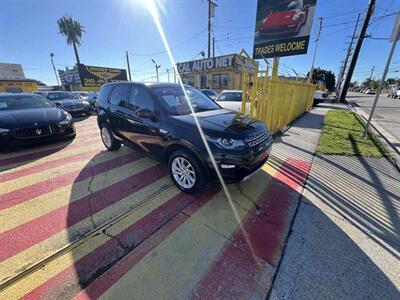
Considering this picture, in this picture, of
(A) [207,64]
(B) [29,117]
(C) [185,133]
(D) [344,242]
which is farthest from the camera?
(A) [207,64]

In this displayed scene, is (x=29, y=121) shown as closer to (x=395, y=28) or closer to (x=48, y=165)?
(x=48, y=165)

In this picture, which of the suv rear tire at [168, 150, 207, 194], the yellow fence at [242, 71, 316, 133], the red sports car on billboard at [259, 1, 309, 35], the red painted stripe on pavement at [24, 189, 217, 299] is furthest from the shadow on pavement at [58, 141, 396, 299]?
the red sports car on billboard at [259, 1, 309, 35]

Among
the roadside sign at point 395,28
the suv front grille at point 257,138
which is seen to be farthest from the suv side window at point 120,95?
the roadside sign at point 395,28

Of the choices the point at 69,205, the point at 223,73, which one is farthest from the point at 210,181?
the point at 223,73

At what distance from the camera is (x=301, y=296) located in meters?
1.63

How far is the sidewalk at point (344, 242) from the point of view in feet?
5.59

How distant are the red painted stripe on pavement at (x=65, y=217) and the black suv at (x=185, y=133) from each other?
0.74m

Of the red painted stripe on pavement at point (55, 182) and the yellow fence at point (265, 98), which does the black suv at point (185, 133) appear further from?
the yellow fence at point (265, 98)

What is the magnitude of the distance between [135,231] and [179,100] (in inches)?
92.0

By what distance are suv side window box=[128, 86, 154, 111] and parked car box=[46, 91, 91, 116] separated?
8.19 meters

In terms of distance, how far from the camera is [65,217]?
2.56m

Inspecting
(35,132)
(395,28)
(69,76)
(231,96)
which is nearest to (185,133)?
(35,132)

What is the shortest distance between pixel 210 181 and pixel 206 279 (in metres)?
1.26

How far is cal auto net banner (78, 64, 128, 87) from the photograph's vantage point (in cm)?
2853
